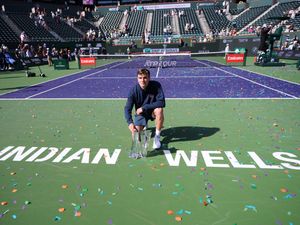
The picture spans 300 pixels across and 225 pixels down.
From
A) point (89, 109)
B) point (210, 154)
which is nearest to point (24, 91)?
point (89, 109)

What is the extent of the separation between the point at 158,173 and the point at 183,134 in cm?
191

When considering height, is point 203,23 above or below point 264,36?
above

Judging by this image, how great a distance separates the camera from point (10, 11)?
38594mm

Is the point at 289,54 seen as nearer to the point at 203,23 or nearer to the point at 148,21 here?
the point at 203,23

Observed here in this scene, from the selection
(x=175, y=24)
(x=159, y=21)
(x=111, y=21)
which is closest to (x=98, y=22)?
(x=111, y=21)

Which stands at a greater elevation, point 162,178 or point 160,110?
point 160,110

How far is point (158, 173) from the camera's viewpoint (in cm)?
424

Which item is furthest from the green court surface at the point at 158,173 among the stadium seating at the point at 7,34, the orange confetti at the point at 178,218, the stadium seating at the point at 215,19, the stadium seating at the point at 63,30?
the stadium seating at the point at 215,19

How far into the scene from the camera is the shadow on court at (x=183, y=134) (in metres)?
5.63

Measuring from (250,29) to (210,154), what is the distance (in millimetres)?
37016

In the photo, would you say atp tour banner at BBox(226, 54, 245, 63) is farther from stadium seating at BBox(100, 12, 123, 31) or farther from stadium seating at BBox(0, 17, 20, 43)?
stadium seating at BBox(100, 12, 123, 31)

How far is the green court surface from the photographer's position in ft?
10.8

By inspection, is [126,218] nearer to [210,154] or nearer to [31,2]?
[210,154]

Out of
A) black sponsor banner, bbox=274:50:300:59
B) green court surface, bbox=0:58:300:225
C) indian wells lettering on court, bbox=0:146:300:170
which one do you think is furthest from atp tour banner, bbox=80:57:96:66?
indian wells lettering on court, bbox=0:146:300:170
